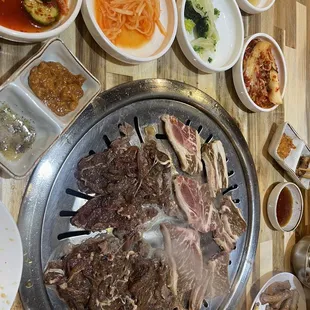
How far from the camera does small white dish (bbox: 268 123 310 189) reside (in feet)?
11.6

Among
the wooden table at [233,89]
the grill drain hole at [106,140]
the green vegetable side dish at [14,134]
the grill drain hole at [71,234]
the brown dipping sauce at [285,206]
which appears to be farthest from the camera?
the brown dipping sauce at [285,206]

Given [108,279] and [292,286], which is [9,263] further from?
[292,286]

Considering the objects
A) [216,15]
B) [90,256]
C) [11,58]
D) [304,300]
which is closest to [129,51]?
[11,58]

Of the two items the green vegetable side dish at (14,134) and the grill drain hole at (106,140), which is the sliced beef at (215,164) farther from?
the green vegetable side dish at (14,134)

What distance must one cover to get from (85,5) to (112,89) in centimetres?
49

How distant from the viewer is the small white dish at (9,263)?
6.23 ft

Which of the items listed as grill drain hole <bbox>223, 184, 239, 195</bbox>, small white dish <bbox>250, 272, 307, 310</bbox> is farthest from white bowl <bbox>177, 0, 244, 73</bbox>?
small white dish <bbox>250, 272, 307, 310</bbox>

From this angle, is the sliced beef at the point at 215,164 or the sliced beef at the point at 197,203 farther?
the sliced beef at the point at 215,164

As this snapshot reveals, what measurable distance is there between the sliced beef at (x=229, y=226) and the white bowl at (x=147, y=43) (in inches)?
45.9

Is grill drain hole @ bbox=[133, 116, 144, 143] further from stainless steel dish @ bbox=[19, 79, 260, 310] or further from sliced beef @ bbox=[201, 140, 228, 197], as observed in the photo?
sliced beef @ bbox=[201, 140, 228, 197]

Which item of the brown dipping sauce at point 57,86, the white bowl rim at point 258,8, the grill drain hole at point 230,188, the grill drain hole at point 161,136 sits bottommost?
the grill drain hole at point 230,188

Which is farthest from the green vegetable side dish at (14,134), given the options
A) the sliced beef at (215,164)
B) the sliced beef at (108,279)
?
the sliced beef at (215,164)

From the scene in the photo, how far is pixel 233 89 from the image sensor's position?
3.28 metres

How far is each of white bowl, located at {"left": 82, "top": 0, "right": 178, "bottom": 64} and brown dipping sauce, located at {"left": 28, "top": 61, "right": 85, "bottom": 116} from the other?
29cm
